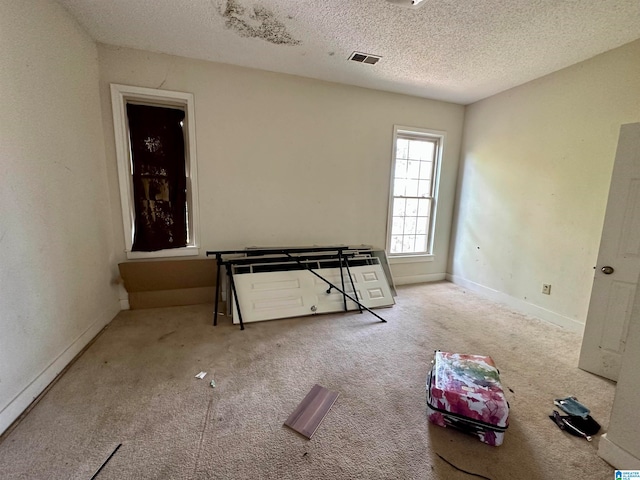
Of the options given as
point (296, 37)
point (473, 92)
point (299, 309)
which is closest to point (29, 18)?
point (296, 37)

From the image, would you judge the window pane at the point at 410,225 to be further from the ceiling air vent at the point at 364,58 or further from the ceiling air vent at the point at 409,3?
the ceiling air vent at the point at 409,3

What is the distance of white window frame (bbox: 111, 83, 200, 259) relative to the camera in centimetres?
268

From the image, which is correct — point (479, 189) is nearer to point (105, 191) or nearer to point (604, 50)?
point (604, 50)

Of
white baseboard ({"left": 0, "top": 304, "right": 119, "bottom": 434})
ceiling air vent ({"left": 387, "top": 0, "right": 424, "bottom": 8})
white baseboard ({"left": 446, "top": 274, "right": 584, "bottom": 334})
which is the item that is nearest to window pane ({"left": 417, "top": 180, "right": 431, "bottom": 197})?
white baseboard ({"left": 446, "top": 274, "right": 584, "bottom": 334})

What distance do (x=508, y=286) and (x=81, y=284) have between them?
4.63 metres

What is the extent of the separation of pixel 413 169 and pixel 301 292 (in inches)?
99.7

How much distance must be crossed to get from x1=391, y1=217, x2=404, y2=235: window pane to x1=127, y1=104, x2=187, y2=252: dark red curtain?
2.88 metres

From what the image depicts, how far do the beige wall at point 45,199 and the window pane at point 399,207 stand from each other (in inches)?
141

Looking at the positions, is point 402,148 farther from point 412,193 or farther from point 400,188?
point 412,193

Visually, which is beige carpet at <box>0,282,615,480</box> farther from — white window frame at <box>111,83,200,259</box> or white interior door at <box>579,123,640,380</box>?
white window frame at <box>111,83,200,259</box>

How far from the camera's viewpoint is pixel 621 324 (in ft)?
6.59

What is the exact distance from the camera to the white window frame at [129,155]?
2676mm

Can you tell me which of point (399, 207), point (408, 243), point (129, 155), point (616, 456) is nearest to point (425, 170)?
point (399, 207)

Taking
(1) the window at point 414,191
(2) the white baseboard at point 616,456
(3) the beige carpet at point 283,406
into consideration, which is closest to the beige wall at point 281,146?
(1) the window at point 414,191
